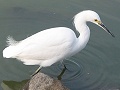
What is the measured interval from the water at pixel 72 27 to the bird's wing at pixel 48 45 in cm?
64

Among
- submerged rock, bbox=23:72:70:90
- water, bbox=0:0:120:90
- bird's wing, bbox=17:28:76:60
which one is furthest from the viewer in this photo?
water, bbox=0:0:120:90

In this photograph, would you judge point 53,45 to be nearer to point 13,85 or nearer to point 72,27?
point 13,85

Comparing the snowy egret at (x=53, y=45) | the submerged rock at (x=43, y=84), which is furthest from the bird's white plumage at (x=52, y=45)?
the submerged rock at (x=43, y=84)

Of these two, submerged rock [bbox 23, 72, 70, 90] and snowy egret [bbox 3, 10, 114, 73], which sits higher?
snowy egret [bbox 3, 10, 114, 73]

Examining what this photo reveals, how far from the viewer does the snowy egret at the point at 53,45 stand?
5242 millimetres

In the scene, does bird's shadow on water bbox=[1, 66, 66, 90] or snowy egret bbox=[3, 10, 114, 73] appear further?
bird's shadow on water bbox=[1, 66, 66, 90]

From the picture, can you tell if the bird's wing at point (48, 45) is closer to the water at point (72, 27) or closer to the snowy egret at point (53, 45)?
the snowy egret at point (53, 45)

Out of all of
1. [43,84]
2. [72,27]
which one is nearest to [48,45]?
[43,84]

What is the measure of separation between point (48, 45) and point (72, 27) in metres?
1.90

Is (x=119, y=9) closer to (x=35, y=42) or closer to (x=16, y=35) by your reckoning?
(x=16, y=35)

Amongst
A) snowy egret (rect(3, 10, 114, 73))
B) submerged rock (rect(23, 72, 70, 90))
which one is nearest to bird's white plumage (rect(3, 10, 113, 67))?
snowy egret (rect(3, 10, 114, 73))

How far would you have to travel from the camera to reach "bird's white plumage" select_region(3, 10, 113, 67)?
Result: 17.2 ft

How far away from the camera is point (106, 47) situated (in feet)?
21.7

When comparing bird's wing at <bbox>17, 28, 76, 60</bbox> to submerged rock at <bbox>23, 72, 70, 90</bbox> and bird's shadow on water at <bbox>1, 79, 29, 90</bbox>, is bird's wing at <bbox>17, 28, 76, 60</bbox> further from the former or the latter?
bird's shadow on water at <bbox>1, 79, 29, 90</bbox>
